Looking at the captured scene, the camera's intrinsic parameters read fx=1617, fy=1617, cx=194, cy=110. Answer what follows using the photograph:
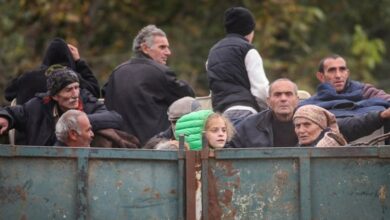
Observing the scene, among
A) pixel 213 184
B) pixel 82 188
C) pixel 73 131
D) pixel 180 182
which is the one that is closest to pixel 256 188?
pixel 213 184

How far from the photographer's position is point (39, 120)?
10.6 m

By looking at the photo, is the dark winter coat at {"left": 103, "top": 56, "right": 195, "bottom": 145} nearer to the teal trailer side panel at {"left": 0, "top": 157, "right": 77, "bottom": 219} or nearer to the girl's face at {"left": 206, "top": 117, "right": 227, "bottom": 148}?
the girl's face at {"left": 206, "top": 117, "right": 227, "bottom": 148}

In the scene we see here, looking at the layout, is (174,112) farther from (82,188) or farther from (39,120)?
(82,188)

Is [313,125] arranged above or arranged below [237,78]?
below

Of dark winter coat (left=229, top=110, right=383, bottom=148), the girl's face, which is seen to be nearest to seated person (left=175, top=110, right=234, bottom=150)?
the girl's face

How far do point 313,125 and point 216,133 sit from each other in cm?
63

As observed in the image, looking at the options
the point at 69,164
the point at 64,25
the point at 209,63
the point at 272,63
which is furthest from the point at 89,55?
the point at 69,164

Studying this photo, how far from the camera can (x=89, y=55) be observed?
20.8 m

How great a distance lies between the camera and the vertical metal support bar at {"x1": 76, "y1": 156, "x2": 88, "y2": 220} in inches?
360

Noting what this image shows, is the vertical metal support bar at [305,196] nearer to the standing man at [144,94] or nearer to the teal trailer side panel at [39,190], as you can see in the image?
the teal trailer side panel at [39,190]

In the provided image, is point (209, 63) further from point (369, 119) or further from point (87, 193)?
point (87, 193)

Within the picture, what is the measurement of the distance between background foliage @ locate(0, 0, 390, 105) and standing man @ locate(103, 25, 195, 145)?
707 centimetres

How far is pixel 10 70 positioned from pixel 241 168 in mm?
10490

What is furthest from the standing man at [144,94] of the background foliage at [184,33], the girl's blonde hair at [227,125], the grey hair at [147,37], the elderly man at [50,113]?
the background foliage at [184,33]
